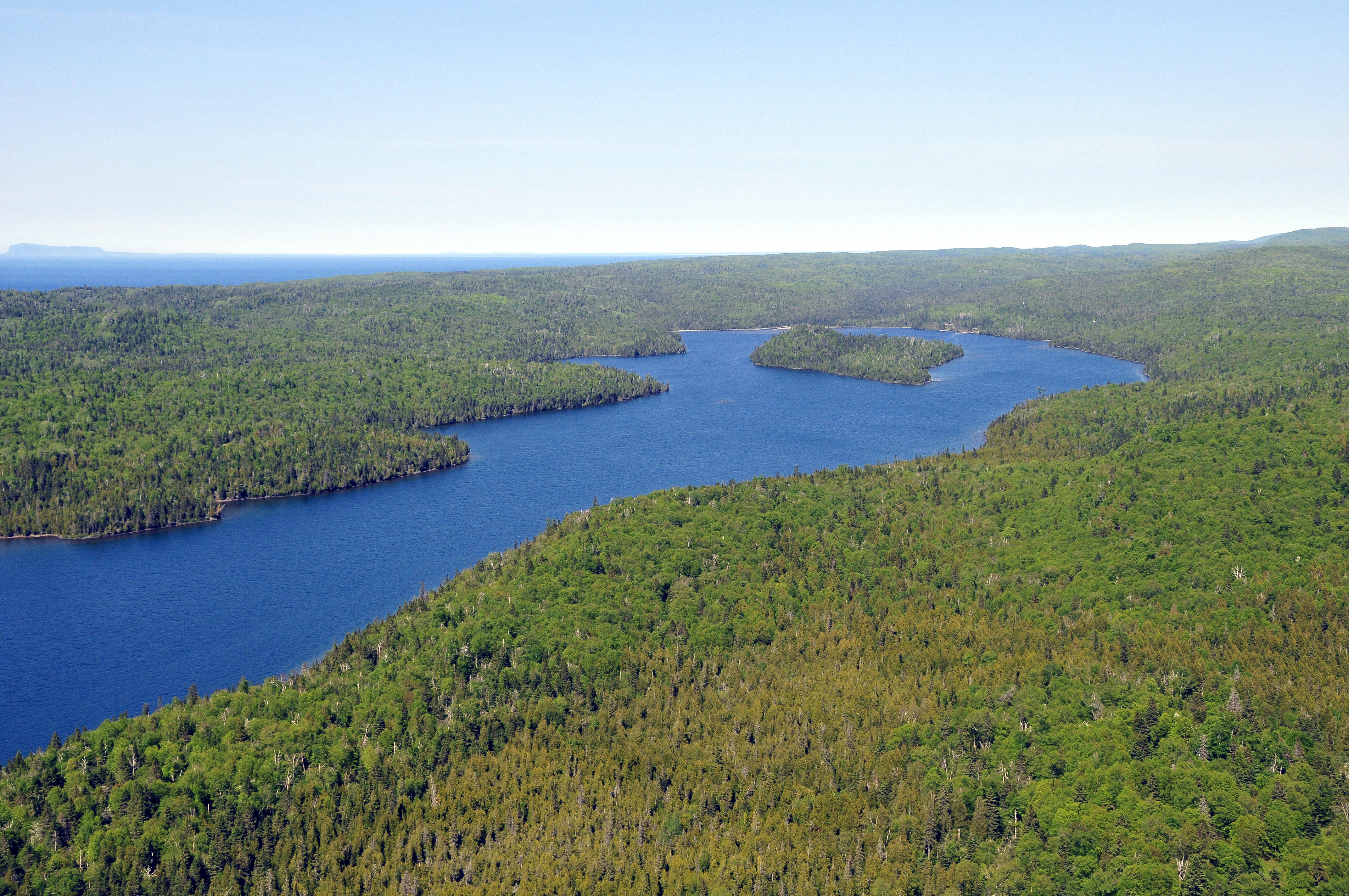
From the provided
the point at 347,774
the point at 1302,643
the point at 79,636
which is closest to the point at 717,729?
the point at 347,774

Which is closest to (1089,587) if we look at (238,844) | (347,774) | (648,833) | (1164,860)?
(1164,860)

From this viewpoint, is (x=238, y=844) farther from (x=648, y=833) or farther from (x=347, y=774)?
(x=648, y=833)

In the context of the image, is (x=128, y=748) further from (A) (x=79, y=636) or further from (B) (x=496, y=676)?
(A) (x=79, y=636)

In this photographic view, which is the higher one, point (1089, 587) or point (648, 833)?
point (1089, 587)

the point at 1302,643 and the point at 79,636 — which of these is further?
the point at 79,636

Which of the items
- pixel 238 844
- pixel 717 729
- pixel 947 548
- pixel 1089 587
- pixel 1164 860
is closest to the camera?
pixel 1164 860

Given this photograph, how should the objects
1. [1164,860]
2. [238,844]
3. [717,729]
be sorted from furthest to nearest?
[717,729] → [238,844] → [1164,860]
